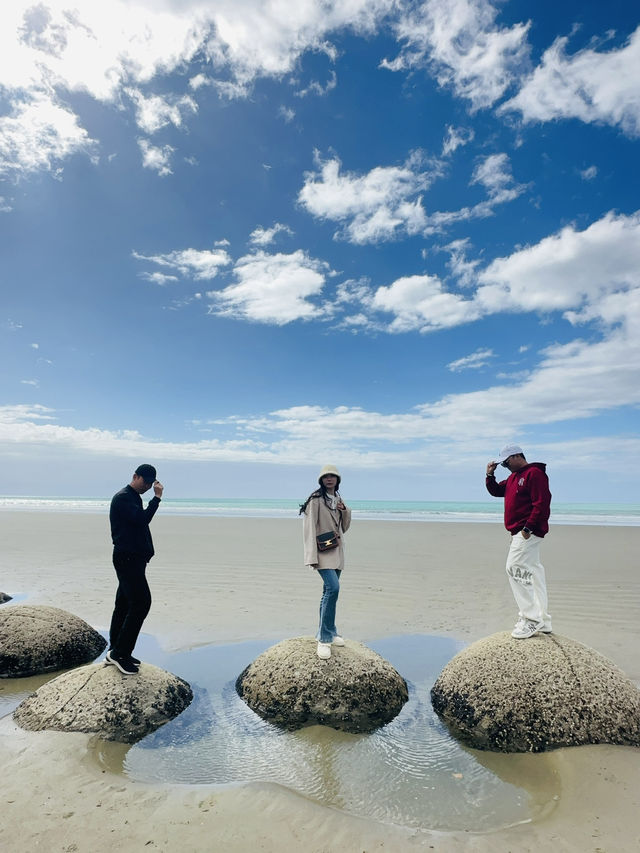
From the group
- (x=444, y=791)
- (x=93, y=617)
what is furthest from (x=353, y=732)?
(x=93, y=617)

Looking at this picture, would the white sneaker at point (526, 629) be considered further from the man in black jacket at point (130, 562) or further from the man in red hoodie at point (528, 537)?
the man in black jacket at point (130, 562)

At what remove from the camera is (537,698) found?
18.2 ft

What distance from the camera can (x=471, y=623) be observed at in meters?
10.0

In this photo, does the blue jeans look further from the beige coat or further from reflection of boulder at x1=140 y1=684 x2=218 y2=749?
reflection of boulder at x1=140 y1=684 x2=218 y2=749

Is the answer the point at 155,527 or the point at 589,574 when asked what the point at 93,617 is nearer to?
the point at 589,574

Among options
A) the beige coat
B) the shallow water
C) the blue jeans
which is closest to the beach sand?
the shallow water

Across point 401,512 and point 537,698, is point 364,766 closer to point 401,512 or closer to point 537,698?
point 537,698

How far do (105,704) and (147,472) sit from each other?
2.44m

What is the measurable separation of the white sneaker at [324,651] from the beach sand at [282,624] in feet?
6.63

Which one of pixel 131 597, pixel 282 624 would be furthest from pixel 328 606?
pixel 282 624

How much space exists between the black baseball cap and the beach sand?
2624 mm

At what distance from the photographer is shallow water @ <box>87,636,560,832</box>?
4258mm

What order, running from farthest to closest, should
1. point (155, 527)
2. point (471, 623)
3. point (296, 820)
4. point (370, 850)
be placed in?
point (155, 527), point (471, 623), point (296, 820), point (370, 850)

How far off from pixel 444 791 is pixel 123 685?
3.44m
